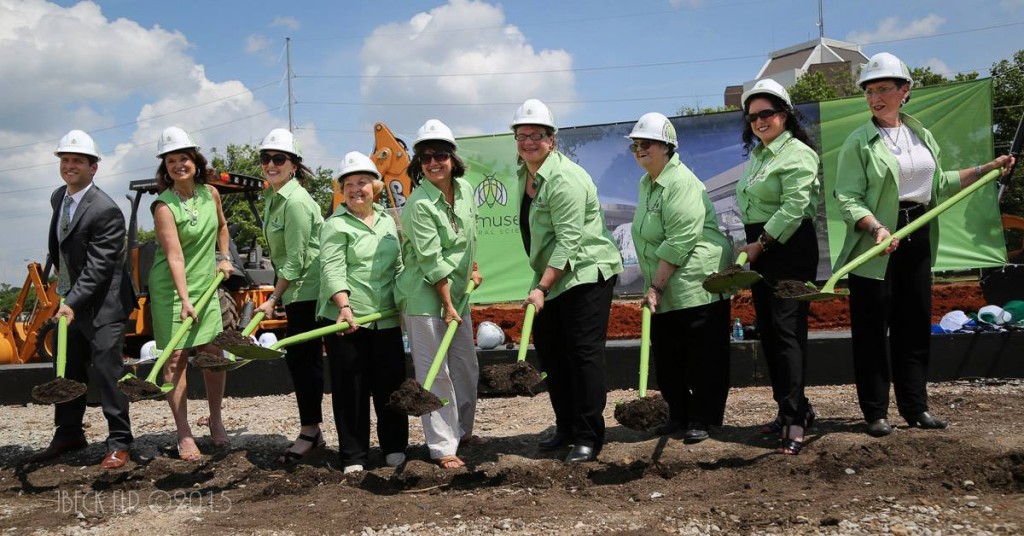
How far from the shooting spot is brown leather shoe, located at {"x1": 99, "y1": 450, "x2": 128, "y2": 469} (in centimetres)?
508

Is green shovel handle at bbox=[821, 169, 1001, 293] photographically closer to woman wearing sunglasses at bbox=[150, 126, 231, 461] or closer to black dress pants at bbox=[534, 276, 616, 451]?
black dress pants at bbox=[534, 276, 616, 451]

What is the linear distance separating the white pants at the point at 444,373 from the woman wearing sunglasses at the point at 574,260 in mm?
559

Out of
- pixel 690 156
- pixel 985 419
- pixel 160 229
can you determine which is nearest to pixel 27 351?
pixel 160 229

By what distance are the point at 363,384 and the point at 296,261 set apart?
829 millimetres

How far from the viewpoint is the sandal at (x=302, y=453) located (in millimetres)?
5102

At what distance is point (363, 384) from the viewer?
4.86 meters

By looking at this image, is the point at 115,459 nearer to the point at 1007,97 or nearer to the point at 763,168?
the point at 763,168

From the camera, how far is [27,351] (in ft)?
34.1

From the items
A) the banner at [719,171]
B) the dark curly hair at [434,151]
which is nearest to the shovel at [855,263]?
the dark curly hair at [434,151]

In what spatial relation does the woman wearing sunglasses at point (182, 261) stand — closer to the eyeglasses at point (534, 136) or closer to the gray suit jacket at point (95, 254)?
the gray suit jacket at point (95, 254)

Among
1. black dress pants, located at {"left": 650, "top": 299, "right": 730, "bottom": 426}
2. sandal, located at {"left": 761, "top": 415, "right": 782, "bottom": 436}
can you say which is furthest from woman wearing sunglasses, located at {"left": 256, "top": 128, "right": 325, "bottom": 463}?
sandal, located at {"left": 761, "top": 415, "right": 782, "bottom": 436}

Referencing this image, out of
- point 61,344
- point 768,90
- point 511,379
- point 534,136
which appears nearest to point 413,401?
point 511,379

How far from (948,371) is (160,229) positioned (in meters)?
5.83

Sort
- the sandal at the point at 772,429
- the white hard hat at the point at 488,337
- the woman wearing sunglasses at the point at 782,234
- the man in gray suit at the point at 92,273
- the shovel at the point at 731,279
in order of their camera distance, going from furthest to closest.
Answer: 1. the white hard hat at the point at 488,337
2. the man in gray suit at the point at 92,273
3. the sandal at the point at 772,429
4. the woman wearing sunglasses at the point at 782,234
5. the shovel at the point at 731,279
